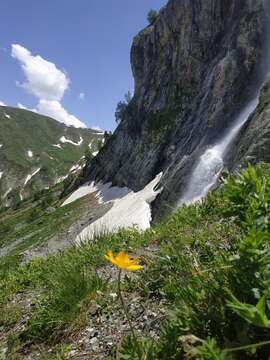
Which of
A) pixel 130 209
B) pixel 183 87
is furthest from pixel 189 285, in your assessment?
pixel 183 87

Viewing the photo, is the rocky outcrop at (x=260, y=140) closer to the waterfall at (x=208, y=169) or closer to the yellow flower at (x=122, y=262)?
the waterfall at (x=208, y=169)

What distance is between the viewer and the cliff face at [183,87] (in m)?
39.3

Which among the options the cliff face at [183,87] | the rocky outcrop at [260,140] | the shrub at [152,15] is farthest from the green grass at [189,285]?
the shrub at [152,15]

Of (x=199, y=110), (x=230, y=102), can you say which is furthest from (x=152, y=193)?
(x=230, y=102)

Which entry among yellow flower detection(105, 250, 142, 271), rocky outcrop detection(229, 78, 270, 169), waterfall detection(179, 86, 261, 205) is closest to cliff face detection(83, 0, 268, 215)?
waterfall detection(179, 86, 261, 205)

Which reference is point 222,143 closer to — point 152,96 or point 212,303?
point 212,303

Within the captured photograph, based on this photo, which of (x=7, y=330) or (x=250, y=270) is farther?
(x=7, y=330)

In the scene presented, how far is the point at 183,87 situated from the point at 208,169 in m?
35.2

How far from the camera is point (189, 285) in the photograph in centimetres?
273

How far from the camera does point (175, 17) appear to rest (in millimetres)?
66938

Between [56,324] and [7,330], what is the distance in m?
1.13

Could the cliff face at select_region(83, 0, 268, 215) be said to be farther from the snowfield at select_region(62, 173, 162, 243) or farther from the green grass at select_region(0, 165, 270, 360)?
the green grass at select_region(0, 165, 270, 360)

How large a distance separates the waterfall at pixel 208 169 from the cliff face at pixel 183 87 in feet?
3.28

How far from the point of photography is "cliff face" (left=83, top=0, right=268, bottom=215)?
3931 cm
